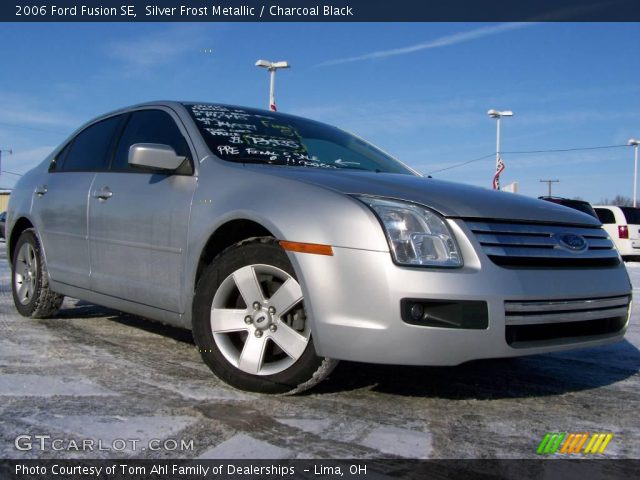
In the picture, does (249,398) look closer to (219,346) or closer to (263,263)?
(219,346)

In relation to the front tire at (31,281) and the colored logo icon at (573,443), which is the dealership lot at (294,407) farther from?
the front tire at (31,281)

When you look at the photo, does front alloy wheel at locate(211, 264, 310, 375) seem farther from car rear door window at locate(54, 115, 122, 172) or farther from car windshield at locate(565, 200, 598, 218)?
A: car windshield at locate(565, 200, 598, 218)

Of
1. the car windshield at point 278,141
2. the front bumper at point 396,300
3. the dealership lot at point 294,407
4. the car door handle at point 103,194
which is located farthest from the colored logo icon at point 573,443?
the car door handle at point 103,194

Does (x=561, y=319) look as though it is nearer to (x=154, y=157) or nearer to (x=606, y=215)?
(x=154, y=157)

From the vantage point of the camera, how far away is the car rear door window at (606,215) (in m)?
16.7

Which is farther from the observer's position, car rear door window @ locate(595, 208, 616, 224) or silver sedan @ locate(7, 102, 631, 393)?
car rear door window @ locate(595, 208, 616, 224)

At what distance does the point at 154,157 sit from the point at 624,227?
1558cm

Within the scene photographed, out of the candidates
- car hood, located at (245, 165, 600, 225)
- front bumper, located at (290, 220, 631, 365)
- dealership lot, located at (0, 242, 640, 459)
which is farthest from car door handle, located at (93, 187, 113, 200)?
front bumper, located at (290, 220, 631, 365)

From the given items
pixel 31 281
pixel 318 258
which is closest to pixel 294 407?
pixel 318 258

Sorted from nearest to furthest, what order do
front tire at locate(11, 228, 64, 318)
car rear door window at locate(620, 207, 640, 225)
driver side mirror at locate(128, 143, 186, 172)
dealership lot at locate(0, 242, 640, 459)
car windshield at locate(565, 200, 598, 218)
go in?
dealership lot at locate(0, 242, 640, 459)
driver side mirror at locate(128, 143, 186, 172)
front tire at locate(11, 228, 64, 318)
car windshield at locate(565, 200, 598, 218)
car rear door window at locate(620, 207, 640, 225)

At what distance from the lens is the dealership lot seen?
2.29 meters

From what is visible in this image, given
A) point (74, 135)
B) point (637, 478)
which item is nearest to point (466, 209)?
point (637, 478)

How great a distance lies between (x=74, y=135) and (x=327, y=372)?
3.10 meters

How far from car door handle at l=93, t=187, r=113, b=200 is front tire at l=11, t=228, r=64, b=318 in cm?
97
